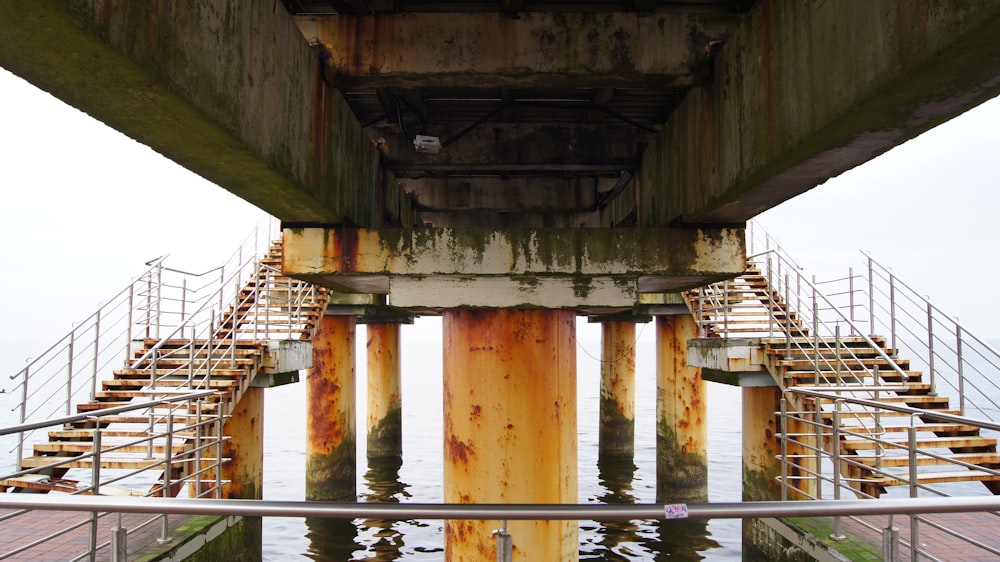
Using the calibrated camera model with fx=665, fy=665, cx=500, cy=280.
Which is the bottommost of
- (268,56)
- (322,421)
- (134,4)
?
(322,421)

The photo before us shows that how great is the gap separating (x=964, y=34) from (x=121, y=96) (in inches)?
158

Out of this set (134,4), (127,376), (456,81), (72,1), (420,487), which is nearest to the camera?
(72,1)

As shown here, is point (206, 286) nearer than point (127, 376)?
No

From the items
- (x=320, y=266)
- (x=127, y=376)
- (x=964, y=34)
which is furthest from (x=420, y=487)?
(x=964, y=34)

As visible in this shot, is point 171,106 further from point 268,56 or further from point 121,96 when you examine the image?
point 268,56

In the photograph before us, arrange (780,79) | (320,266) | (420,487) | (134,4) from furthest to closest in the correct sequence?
(420,487), (320,266), (780,79), (134,4)

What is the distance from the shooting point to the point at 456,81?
5930 mm

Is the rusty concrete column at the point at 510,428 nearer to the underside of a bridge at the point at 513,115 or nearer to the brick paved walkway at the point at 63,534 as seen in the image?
the underside of a bridge at the point at 513,115

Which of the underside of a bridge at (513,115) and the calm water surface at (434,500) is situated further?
the calm water surface at (434,500)

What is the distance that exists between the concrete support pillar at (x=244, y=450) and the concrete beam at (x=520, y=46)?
680 cm

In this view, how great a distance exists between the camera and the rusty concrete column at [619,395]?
78.4 ft

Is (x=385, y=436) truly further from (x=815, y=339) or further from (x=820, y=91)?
(x=820, y=91)

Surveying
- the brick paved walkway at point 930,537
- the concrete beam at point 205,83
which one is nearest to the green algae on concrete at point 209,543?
the concrete beam at point 205,83

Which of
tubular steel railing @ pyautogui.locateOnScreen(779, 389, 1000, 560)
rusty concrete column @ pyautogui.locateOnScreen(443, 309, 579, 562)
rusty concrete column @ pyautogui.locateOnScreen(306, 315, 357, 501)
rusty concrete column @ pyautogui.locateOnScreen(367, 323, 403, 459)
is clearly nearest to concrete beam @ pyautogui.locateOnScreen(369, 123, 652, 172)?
rusty concrete column @ pyautogui.locateOnScreen(443, 309, 579, 562)
